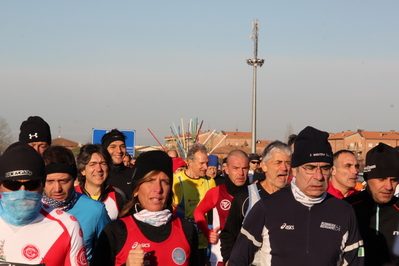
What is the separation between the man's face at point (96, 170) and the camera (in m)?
6.49

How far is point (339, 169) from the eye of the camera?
7410 mm

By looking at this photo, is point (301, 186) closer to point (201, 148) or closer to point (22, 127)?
point (22, 127)

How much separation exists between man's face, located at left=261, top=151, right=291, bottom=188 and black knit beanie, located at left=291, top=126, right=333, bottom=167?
6.48 ft

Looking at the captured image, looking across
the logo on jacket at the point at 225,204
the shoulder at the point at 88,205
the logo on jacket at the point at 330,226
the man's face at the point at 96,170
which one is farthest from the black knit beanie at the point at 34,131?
the logo on jacket at the point at 330,226

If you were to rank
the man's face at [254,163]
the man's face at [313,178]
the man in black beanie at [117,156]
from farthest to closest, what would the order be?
1. the man's face at [254,163]
2. the man in black beanie at [117,156]
3. the man's face at [313,178]

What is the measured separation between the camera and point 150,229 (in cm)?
384

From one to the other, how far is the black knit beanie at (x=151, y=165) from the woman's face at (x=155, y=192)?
0.15ft

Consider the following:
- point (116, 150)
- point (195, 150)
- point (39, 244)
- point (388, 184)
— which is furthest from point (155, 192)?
point (195, 150)

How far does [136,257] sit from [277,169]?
11.1 ft

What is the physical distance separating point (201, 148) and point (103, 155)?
3141 mm

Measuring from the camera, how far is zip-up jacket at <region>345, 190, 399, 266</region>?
497 centimetres

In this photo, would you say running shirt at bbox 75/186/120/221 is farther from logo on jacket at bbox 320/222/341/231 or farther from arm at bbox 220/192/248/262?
logo on jacket at bbox 320/222/341/231

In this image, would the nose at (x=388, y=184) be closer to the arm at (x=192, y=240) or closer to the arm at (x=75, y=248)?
the arm at (x=192, y=240)

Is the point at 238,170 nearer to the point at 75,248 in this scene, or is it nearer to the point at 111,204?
the point at 111,204
